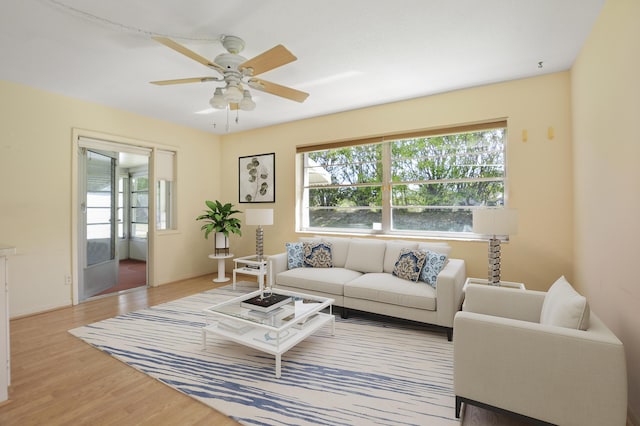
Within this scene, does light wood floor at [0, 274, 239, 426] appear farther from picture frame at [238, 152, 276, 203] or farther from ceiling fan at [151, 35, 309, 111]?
picture frame at [238, 152, 276, 203]

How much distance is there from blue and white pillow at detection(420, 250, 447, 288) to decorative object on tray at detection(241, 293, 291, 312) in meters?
1.55

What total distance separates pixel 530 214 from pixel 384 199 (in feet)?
5.76

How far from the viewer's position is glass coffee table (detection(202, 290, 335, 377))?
231 cm

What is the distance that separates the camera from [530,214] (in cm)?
330

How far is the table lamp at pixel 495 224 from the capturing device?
266cm

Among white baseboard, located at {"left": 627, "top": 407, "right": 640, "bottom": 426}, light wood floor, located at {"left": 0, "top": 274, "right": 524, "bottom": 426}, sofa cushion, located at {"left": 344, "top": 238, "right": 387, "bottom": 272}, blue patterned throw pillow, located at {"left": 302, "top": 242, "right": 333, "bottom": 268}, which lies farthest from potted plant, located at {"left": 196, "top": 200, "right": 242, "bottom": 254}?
white baseboard, located at {"left": 627, "top": 407, "right": 640, "bottom": 426}

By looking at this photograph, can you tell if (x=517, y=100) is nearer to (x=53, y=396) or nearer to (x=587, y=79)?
(x=587, y=79)

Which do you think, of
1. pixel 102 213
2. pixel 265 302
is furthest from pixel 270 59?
Result: pixel 102 213

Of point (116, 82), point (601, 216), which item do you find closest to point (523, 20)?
point (601, 216)

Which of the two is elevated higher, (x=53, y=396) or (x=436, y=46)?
(x=436, y=46)

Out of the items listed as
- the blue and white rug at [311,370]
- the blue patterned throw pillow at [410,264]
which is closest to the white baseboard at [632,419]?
the blue and white rug at [311,370]

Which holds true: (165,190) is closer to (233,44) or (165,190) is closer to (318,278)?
(318,278)

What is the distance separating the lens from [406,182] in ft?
13.6

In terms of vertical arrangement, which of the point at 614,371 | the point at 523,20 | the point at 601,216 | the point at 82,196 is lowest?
the point at 614,371
